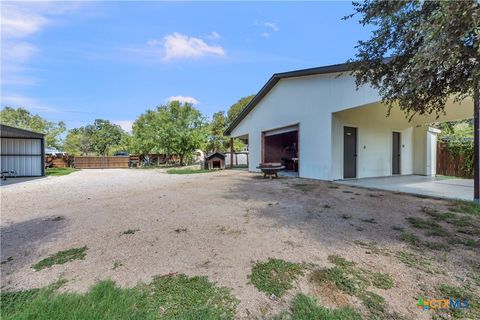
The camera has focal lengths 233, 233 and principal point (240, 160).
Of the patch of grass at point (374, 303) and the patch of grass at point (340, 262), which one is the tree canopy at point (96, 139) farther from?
the patch of grass at point (374, 303)

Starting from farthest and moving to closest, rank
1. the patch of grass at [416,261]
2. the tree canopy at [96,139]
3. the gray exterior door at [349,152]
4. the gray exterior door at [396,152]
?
the tree canopy at [96,139], the gray exterior door at [396,152], the gray exterior door at [349,152], the patch of grass at [416,261]

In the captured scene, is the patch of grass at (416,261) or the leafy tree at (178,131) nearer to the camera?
the patch of grass at (416,261)

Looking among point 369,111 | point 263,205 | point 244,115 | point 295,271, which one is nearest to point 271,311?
point 295,271

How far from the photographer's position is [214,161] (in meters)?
17.5

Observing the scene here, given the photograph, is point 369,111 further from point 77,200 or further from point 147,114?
point 147,114

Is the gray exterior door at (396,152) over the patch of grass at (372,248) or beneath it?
over

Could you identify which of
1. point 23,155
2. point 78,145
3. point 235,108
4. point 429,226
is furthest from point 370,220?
point 78,145

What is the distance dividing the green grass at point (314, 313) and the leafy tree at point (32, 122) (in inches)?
1316

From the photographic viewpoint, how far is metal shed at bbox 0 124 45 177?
14102 mm

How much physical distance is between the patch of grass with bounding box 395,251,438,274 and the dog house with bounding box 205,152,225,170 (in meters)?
14.8

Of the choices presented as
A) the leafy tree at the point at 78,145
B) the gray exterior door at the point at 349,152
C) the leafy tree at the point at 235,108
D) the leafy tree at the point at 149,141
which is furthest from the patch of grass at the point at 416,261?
the leafy tree at the point at 78,145

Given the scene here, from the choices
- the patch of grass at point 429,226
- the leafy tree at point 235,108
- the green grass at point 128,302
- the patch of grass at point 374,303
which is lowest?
the green grass at point 128,302

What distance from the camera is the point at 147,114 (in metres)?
30.0

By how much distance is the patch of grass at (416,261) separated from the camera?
256cm
